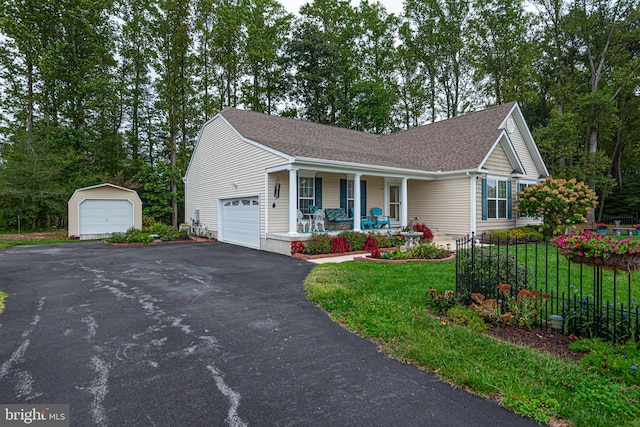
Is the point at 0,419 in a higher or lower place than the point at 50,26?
lower

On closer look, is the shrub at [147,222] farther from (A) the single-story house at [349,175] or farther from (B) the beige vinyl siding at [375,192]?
(B) the beige vinyl siding at [375,192]

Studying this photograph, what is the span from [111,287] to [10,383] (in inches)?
148

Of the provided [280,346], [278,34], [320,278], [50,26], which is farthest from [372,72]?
[280,346]

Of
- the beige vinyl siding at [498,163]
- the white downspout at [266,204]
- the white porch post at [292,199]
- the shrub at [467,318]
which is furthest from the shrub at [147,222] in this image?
the shrub at [467,318]

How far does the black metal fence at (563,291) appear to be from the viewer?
3.39 metres

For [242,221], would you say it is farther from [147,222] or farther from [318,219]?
[147,222]

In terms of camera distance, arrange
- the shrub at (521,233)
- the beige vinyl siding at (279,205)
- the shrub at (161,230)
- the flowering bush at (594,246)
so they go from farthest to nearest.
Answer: the shrub at (161,230)
the shrub at (521,233)
the beige vinyl siding at (279,205)
the flowering bush at (594,246)

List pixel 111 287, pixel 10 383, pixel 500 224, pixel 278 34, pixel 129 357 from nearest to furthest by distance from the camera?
pixel 10 383
pixel 129 357
pixel 111 287
pixel 500 224
pixel 278 34

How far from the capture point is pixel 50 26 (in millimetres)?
21578

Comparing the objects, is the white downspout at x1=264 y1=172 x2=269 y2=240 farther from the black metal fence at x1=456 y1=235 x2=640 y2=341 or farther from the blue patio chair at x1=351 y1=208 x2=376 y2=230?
the black metal fence at x1=456 y1=235 x2=640 y2=341

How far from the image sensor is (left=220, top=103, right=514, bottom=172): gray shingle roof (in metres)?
13.3

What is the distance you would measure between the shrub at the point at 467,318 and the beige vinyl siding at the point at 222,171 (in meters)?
7.86

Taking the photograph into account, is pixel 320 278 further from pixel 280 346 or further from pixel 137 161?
pixel 137 161

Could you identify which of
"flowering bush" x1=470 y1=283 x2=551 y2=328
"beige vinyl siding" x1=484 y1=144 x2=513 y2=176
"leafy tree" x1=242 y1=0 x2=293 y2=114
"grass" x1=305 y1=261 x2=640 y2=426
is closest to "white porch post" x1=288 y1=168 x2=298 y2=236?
"grass" x1=305 y1=261 x2=640 y2=426
